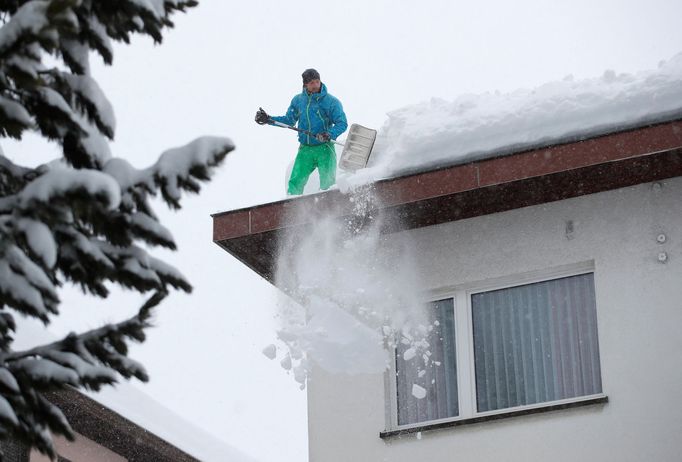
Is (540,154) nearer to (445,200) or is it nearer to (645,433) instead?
(445,200)

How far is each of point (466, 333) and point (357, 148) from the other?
169cm

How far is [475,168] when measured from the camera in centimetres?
852

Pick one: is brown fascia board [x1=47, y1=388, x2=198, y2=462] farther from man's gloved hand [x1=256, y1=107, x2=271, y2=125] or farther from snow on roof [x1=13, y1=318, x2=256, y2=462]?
man's gloved hand [x1=256, y1=107, x2=271, y2=125]

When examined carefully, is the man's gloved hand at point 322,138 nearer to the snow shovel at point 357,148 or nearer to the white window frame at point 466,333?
the snow shovel at point 357,148

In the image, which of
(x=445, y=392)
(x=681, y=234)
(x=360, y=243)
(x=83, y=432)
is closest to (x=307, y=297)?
(x=360, y=243)

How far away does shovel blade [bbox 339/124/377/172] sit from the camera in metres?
9.45

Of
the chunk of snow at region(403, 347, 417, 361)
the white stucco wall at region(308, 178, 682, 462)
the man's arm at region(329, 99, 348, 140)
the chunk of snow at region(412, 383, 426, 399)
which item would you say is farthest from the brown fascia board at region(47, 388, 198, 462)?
the chunk of snow at region(412, 383, 426, 399)

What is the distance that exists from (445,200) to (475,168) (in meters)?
0.36

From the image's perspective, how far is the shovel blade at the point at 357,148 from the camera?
31.0 feet

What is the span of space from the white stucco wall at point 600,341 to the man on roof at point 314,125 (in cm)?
125

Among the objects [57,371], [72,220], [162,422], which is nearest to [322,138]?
[162,422]

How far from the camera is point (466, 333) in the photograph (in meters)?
8.83

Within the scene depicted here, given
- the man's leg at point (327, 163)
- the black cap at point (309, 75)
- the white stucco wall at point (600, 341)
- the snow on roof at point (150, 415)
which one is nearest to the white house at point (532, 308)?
the white stucco wall at point (600, 341)

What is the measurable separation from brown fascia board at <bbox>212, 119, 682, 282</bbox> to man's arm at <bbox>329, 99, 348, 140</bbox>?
1238 mm
